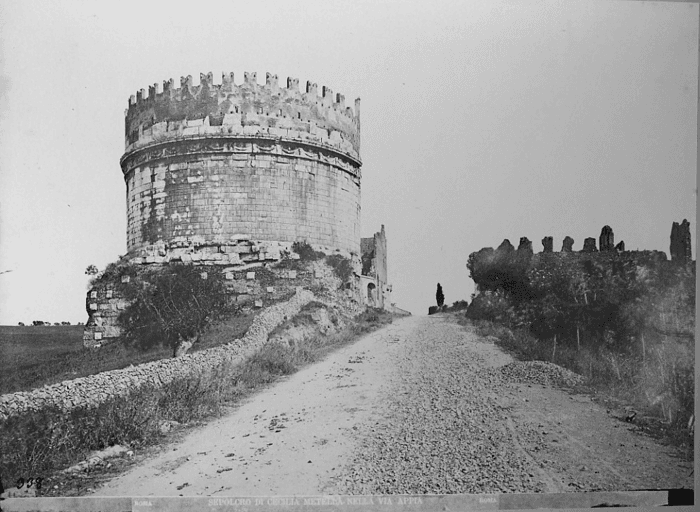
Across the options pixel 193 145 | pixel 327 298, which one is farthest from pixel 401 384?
pixel 193 145

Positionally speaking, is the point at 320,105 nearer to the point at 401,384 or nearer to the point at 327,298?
the point at 327,298

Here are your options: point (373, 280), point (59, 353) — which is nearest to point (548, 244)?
point (373, 280)

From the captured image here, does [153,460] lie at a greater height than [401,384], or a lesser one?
lesser

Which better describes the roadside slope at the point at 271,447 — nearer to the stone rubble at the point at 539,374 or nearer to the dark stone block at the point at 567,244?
the stone rubble at the point at 539,374

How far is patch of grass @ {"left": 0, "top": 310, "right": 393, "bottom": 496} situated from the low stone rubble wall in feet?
0.52

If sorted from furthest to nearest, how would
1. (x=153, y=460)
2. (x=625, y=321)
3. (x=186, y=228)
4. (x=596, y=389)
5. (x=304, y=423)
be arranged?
(x=186, y=228) < (x=625, y=321) < (x=596, y=389) < (x=304, y=423) < (x=153, y=460)

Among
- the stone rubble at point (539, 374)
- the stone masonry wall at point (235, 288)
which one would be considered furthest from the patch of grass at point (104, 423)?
the stone rubble at point (539, 374)

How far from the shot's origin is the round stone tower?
12.6 metres

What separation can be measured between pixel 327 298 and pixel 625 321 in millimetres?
5530

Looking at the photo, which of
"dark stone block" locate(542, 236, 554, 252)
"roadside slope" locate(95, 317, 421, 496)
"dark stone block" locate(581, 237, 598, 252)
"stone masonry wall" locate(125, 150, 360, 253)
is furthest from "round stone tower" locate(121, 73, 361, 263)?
"dark stone block" locate(581, 237, 598, 252)

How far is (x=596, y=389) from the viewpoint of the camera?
27.9ft

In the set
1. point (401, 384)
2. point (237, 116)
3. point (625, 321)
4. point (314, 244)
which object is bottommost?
point (401, 384)

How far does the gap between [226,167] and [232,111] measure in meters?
1.10

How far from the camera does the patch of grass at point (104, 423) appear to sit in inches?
282
